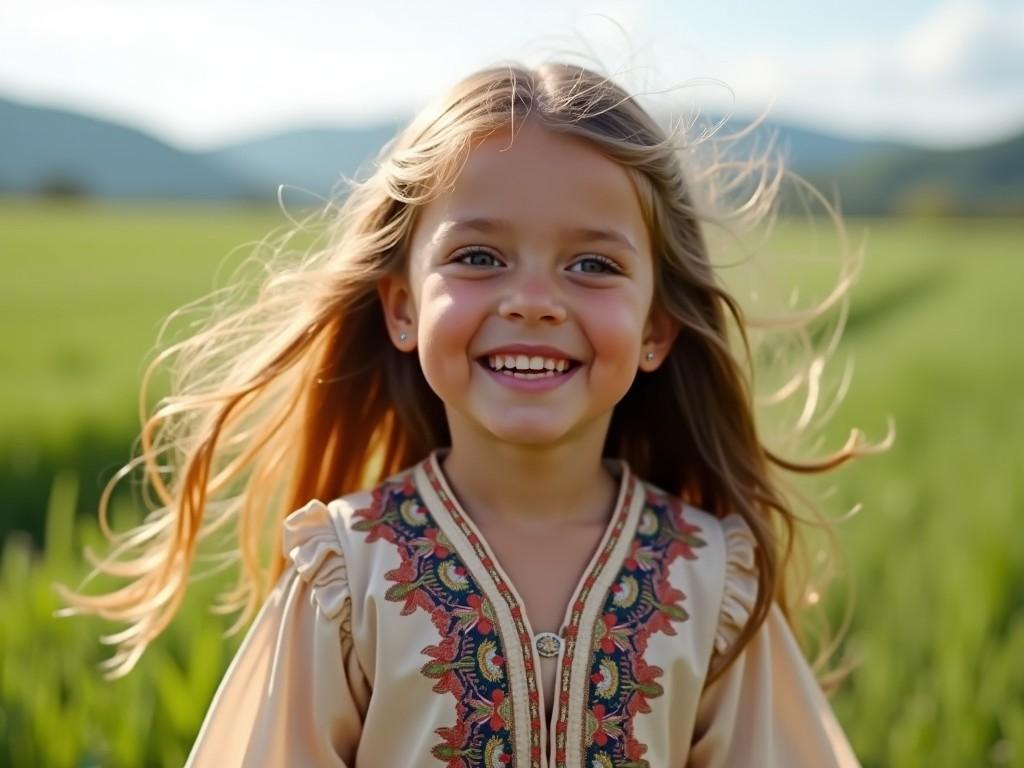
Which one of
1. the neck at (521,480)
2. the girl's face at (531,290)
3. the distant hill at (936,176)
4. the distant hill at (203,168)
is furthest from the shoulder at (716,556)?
the distant hill at (936,176)

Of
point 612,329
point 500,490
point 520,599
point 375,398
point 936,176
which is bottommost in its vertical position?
point 520,599

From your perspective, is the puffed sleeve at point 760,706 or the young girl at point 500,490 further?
the puffed sleeve at point 760,706

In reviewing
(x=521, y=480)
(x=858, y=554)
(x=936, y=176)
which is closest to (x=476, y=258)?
(x=521, y=480)

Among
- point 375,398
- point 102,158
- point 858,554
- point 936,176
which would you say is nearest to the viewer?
point 375,398

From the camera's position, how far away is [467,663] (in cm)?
175

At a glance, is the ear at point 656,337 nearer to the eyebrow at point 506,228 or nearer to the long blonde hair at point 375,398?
the long blonde hair at point 375,398

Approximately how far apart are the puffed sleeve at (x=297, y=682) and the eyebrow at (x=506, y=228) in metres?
0.46

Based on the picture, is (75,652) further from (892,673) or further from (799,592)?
(892,673)

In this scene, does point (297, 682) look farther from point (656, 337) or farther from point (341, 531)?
point (656, 337)

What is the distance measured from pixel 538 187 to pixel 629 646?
64 cm

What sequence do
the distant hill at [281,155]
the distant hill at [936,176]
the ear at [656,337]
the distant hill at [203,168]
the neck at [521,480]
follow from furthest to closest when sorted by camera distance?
the distant hill at [281,155] → the distant hill at [936,176] → the distant hill at [203,168] → the ear at [656,337] → the neck at [521,480]

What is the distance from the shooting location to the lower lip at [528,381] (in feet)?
5.73

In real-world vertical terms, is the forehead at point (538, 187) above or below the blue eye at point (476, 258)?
above

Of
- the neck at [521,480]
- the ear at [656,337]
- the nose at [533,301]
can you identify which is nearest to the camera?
the nose at [533,301]
